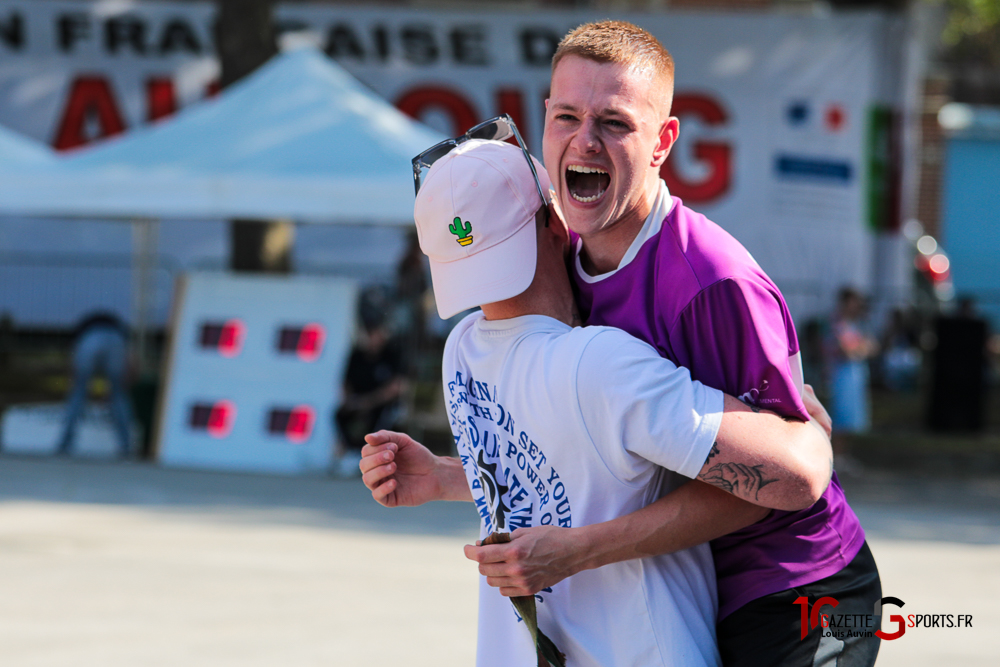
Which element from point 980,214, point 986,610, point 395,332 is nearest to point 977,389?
point 395,332

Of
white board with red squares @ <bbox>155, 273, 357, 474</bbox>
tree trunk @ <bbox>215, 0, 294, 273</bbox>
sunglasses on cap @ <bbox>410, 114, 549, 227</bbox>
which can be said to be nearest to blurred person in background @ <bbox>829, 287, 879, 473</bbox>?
white board with red squares @ <bbox>155, 273, 357, 474</bbox>

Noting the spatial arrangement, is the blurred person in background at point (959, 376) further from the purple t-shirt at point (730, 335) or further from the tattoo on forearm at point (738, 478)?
the tattoo on forearm at point (738, 478)

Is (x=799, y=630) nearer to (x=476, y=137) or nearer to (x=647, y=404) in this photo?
(x=647, y=404)

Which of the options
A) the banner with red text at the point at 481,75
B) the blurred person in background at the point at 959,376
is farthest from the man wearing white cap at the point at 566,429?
the banner with red text at the point at 481,75

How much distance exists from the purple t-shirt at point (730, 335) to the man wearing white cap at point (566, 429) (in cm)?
6

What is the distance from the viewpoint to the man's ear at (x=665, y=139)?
218 centimetres

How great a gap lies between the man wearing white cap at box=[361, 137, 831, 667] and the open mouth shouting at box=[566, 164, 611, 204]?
6 centimetres

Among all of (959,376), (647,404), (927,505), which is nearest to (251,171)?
(927,505)

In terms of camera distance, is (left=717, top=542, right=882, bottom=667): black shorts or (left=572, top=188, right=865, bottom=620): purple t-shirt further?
(left=717, top=542, right=882, bottom=667): black shorts

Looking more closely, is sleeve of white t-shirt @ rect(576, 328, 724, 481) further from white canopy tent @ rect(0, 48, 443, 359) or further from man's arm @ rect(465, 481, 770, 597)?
white canopy tent @ rect(0, 48, 443, 359)

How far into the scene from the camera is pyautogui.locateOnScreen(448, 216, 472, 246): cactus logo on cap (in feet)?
6.98

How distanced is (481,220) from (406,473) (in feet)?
2.15

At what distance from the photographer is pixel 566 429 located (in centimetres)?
200

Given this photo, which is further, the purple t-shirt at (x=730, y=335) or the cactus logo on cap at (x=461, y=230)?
the cactus logo on cap at (x=461, y=230)
